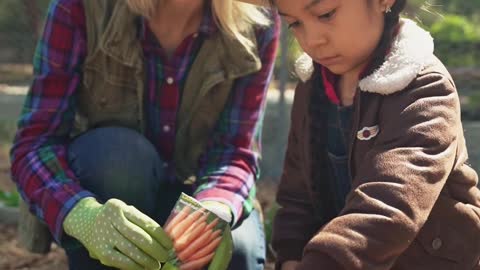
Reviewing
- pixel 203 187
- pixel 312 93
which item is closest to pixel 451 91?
pixel 312 93

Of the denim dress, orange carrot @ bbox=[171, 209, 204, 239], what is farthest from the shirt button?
orange carrot @ bbox=[171, 209, 204, 239]

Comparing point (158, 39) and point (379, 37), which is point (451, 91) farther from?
point (158, 39)

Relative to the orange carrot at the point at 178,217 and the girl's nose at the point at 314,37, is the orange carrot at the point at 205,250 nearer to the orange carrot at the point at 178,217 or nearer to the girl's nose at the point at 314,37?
the orange carrot at the point at 178,217

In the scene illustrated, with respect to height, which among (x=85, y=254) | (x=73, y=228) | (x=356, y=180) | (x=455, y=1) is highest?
(x=356, y=180)

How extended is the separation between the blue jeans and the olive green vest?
0.09 meters

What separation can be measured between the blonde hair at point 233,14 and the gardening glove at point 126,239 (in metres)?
0.50

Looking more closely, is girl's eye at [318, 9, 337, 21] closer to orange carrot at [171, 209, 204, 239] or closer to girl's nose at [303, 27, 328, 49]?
girl's nose at [303, 27, 328, 49]

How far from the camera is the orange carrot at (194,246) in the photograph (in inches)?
69.4

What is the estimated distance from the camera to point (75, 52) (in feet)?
6.95

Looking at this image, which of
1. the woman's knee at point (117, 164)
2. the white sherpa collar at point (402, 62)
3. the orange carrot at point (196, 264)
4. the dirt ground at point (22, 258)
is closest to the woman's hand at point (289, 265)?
the orange carrot at point (196, 264)

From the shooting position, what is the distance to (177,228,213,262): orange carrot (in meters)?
1.76

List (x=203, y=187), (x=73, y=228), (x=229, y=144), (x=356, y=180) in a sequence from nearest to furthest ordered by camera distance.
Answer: (x=356, y=180), (x=73, y=228), (x=203, y=187), (x=229, y=144)

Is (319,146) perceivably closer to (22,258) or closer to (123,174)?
(123,174)

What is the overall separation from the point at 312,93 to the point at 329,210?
0.84ft
